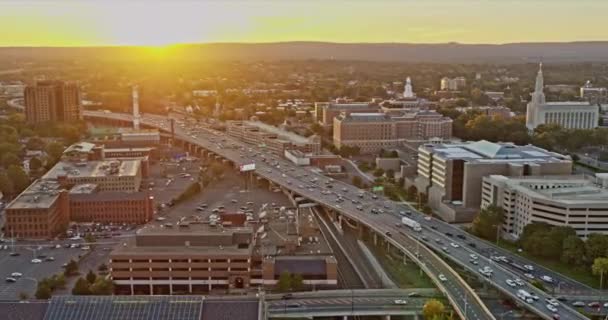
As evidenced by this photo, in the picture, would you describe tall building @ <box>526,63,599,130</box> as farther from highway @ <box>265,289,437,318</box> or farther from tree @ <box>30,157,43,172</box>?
highway @ <box>265,289,437,318</box>

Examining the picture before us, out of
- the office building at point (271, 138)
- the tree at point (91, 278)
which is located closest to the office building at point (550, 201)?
the tree at point (91, 278)

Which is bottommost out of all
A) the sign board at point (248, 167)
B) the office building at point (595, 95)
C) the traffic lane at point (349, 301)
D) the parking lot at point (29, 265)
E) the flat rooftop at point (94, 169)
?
the parking lot at point (29, 265)

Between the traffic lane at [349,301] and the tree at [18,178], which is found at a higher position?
the tree at [18,178]

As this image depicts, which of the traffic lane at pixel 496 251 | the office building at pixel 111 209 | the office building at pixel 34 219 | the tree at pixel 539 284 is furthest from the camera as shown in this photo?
the office building at pixel 111 209

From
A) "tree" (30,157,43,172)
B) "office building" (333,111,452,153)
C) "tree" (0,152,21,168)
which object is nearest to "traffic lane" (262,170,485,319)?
"office building" (333,111,452,153)

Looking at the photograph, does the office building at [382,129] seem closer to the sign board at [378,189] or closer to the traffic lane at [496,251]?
the sign board at [378,189]

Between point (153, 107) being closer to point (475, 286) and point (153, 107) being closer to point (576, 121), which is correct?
point (576, 121)

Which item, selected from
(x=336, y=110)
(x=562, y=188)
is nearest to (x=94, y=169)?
(x=562, y=188)
